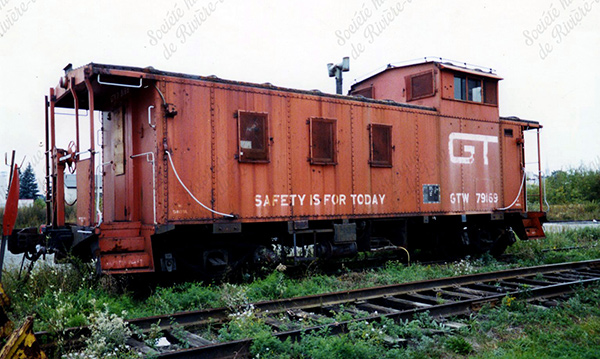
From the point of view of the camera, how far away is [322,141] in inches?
383

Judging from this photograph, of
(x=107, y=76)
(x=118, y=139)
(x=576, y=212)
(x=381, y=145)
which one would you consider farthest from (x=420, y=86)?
(x=576, y=212)

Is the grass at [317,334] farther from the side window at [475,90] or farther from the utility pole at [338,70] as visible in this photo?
the utility pole at [338,70]

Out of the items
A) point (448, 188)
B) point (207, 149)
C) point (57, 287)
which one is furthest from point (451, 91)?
point (57, 287)

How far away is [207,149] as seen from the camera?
838 centimetres

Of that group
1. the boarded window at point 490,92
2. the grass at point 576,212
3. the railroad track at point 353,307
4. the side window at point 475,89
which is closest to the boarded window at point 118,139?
the railroad track at point 353,307

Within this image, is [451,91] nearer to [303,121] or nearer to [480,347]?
[303,121]

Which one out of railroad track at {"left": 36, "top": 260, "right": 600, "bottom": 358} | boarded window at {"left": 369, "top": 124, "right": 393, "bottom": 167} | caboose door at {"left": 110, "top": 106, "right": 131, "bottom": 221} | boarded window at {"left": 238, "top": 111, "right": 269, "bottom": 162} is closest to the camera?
railroad track at {"left": 36, "top": 260, "right": 600, "bottom": 358}

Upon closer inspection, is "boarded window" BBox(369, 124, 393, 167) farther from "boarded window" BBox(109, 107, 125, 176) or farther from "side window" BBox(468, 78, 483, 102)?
"boarded window" BBox(109, 107, 125, 176)

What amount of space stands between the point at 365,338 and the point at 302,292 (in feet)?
8.60

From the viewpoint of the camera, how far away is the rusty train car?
7938mm

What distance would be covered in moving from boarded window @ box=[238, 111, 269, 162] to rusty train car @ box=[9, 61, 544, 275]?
0.02 meters

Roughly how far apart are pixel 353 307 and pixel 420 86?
6.84m

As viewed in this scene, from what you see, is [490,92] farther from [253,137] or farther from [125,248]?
[125,248]

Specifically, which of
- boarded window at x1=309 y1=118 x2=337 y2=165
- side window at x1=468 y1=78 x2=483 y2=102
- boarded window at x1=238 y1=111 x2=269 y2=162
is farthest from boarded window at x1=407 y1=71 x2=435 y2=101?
boarded window at x1=238 y1=111 x2=269 y2=162
